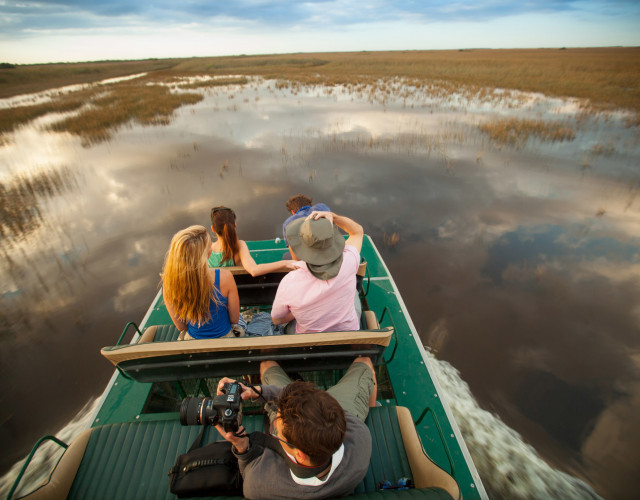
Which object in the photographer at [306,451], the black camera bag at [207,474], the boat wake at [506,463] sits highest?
the photographer at [306,451]

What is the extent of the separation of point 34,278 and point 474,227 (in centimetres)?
1033

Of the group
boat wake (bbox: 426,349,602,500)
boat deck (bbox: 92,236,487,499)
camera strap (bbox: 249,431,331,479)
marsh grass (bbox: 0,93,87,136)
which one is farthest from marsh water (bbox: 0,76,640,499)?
camera strap (bbox: 249,431,331,479)

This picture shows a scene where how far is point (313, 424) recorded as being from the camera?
3.72 feet

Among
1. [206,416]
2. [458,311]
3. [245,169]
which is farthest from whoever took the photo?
[245,169]

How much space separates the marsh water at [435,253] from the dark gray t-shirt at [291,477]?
9.75ft

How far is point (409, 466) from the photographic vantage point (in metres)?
1.90

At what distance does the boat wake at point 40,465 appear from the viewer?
3266mm

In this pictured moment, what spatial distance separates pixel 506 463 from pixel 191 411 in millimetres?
3856

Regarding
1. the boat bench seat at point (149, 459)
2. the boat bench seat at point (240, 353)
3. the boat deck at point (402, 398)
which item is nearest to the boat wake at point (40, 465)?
the boat deck at point (402, 398)

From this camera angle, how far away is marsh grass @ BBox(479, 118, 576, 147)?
12.5m

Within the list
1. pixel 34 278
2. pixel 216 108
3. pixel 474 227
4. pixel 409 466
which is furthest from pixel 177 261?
pixel 216 108

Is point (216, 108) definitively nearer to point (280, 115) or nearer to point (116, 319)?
point (280, 115)

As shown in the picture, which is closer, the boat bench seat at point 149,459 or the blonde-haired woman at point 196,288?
the boat bench seat at point 149,459

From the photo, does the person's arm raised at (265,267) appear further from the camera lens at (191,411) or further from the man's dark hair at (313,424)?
the man's dark hair at (313,424)
